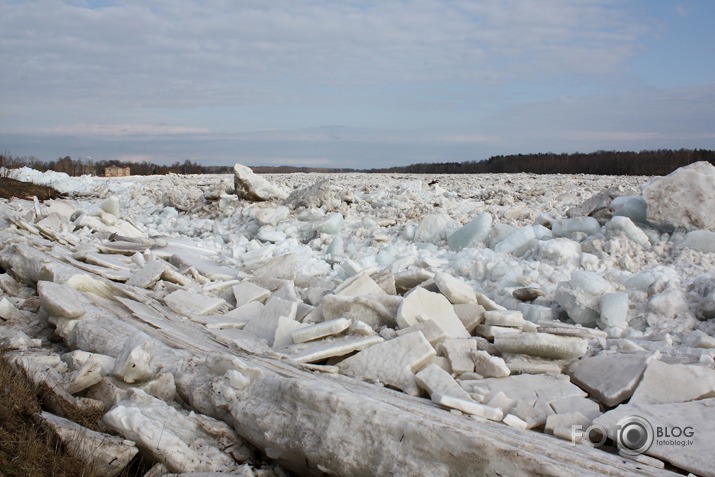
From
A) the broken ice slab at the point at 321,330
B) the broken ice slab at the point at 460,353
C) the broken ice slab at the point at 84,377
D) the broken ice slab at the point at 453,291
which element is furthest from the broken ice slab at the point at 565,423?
the broken ice slab at the point at 84,377

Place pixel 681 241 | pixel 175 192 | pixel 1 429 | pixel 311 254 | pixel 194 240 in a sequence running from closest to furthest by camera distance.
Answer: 1. pixel 1 429
2. pixel 681 241
3. pixel 311 254
4. pixel 194 240
5. pixel 175 192

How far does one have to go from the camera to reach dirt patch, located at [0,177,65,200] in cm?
1501

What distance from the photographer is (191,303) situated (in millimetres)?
4934

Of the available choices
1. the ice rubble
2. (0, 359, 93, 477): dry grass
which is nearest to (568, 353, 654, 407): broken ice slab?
the ice rubble

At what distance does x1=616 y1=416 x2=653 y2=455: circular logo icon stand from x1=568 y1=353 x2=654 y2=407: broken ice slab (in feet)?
1.17

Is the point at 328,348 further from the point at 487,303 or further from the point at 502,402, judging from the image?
the point at 487,303

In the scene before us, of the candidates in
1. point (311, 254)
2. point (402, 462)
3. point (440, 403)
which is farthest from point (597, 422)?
point (311, 254)

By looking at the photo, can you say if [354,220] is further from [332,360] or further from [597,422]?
[597,422]

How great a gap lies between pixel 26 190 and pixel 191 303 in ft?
43.6

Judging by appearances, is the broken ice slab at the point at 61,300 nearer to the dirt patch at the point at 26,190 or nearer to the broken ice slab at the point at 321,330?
the broken ice slab at the point at 321,330

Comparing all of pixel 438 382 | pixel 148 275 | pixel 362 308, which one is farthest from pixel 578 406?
pixel 148 275

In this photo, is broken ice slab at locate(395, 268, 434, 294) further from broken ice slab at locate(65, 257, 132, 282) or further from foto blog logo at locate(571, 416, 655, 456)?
foto blog logo at locate(571, 416, 655, 456)

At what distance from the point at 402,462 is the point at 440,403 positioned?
556 mm

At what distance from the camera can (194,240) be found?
29.9ft
